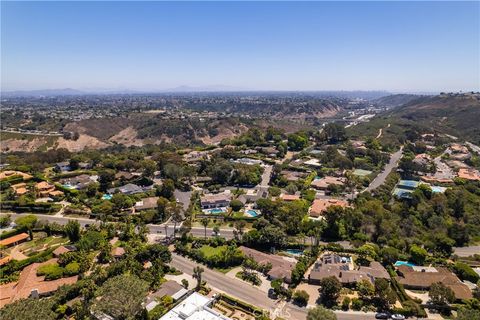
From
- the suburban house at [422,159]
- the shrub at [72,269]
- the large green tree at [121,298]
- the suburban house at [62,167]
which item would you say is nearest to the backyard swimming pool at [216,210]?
the shrub at [72,269]

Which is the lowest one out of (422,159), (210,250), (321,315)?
(210,250)

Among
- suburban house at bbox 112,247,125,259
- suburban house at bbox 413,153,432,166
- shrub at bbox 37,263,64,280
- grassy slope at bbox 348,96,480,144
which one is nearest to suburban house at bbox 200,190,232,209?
suburban house at bbox 112,247,125,259

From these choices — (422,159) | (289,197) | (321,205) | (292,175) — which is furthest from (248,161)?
(422,159)

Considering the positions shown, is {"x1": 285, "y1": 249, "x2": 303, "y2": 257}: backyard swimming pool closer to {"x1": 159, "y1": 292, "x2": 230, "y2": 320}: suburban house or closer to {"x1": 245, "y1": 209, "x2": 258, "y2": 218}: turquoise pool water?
{"x1": 245, "y1": 209, "x2": 258, "y2": 218}: turquoise pool water

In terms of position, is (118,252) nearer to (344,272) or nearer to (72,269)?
A: (72,269)

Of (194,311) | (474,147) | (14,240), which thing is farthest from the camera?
(474,147)

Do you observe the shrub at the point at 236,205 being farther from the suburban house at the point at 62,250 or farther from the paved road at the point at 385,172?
the paved road at the point at 385,172

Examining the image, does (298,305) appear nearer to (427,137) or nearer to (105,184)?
(105,184)
